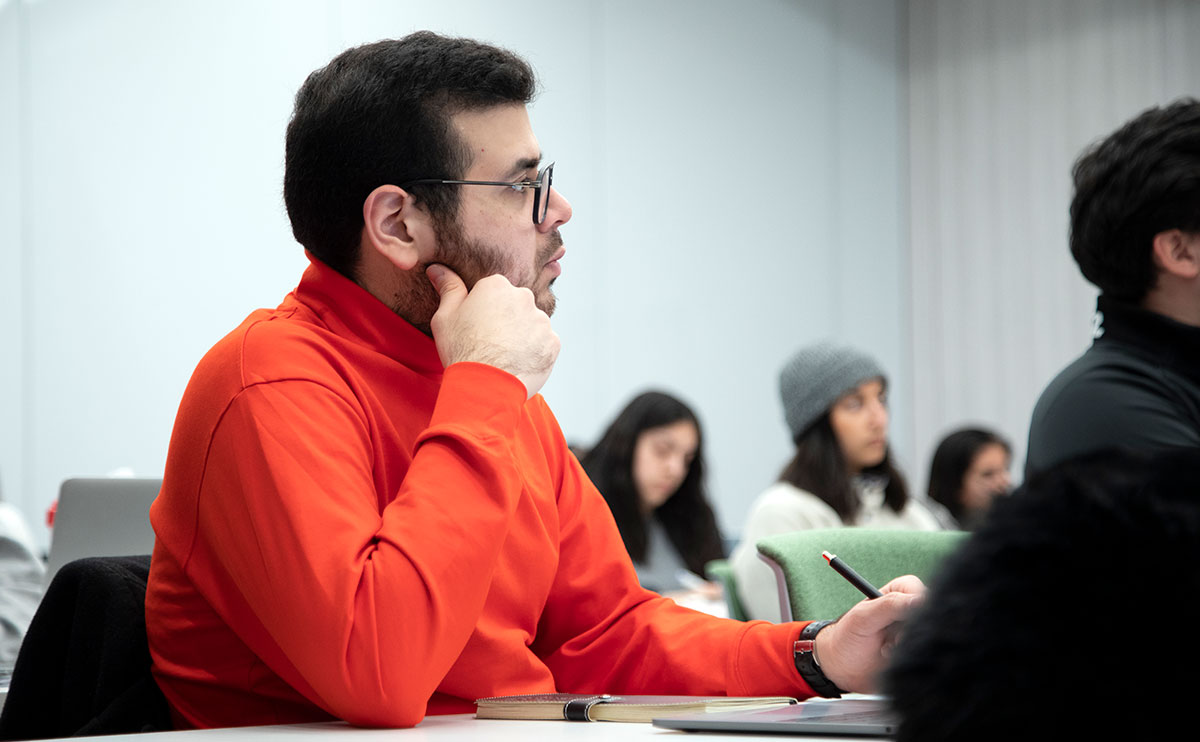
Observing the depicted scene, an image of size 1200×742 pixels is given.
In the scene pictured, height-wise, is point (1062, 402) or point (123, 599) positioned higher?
point (1062, 402)

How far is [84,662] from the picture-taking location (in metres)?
1.24

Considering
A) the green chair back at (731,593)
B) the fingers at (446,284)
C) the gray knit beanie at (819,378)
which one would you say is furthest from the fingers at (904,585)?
the gray knit beanie at (819,378)

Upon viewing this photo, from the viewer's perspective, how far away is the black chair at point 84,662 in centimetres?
123

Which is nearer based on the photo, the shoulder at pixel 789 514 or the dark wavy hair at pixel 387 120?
the dark wavy hair at pixel 387 120

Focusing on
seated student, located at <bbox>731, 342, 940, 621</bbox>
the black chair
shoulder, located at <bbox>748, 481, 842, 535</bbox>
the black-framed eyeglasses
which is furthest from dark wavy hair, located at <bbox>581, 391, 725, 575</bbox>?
the black chair

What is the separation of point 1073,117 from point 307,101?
20.8 feet

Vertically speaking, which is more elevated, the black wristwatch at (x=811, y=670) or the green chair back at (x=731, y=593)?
the black wristwatch at (x=811, y=670)

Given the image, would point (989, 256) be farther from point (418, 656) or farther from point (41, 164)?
point (418, 656)

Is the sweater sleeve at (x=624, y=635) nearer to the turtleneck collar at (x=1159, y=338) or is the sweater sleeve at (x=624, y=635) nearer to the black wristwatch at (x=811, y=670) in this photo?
the black wristwatch at (x=811, y=670)

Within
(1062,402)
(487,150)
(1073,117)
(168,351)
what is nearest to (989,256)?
(1073,117)

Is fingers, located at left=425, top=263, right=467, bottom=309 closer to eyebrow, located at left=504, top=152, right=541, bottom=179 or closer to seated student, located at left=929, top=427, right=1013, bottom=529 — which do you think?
eyebrow, located at left=504, top=152, right=541, bottom=179

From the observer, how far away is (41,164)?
4.10 meters

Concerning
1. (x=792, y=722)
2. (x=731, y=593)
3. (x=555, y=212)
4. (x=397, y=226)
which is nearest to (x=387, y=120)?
(x=397, y=226)

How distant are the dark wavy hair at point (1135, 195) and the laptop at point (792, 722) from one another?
106cm
